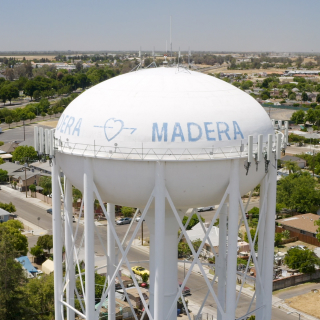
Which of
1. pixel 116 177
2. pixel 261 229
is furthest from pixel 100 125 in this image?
pixel 261 229

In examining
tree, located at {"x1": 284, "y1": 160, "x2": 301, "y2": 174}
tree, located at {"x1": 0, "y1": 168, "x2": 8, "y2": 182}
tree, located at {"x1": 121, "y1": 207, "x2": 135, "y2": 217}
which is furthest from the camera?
tree, located at {"x1": 0, "y1": 168, "x2": 8, "y2": 182}

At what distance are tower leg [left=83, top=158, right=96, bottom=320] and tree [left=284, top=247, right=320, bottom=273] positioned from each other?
81.3 feet

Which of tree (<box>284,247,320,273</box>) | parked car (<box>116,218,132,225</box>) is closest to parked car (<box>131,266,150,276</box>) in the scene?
tree (<box>284,247,320,273</box>)

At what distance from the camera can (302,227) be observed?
49.6 m

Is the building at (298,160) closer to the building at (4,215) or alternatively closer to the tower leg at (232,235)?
the building at (4,215)

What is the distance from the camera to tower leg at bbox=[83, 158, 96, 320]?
1872cm

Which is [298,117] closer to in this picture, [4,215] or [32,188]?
[32,188]

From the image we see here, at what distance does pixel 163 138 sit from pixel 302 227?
34.6 metres

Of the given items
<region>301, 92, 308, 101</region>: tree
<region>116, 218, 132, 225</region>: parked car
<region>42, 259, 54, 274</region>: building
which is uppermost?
<region>301, 92, 308, 101</region>: tree

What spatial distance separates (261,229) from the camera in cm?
2120

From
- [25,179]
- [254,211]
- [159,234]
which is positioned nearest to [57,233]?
[159,234]

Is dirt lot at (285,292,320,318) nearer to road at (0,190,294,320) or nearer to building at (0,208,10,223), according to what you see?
road at (0,190,294,320)

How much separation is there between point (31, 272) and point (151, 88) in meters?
24.6

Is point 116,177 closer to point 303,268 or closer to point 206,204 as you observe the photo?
point 206,204
